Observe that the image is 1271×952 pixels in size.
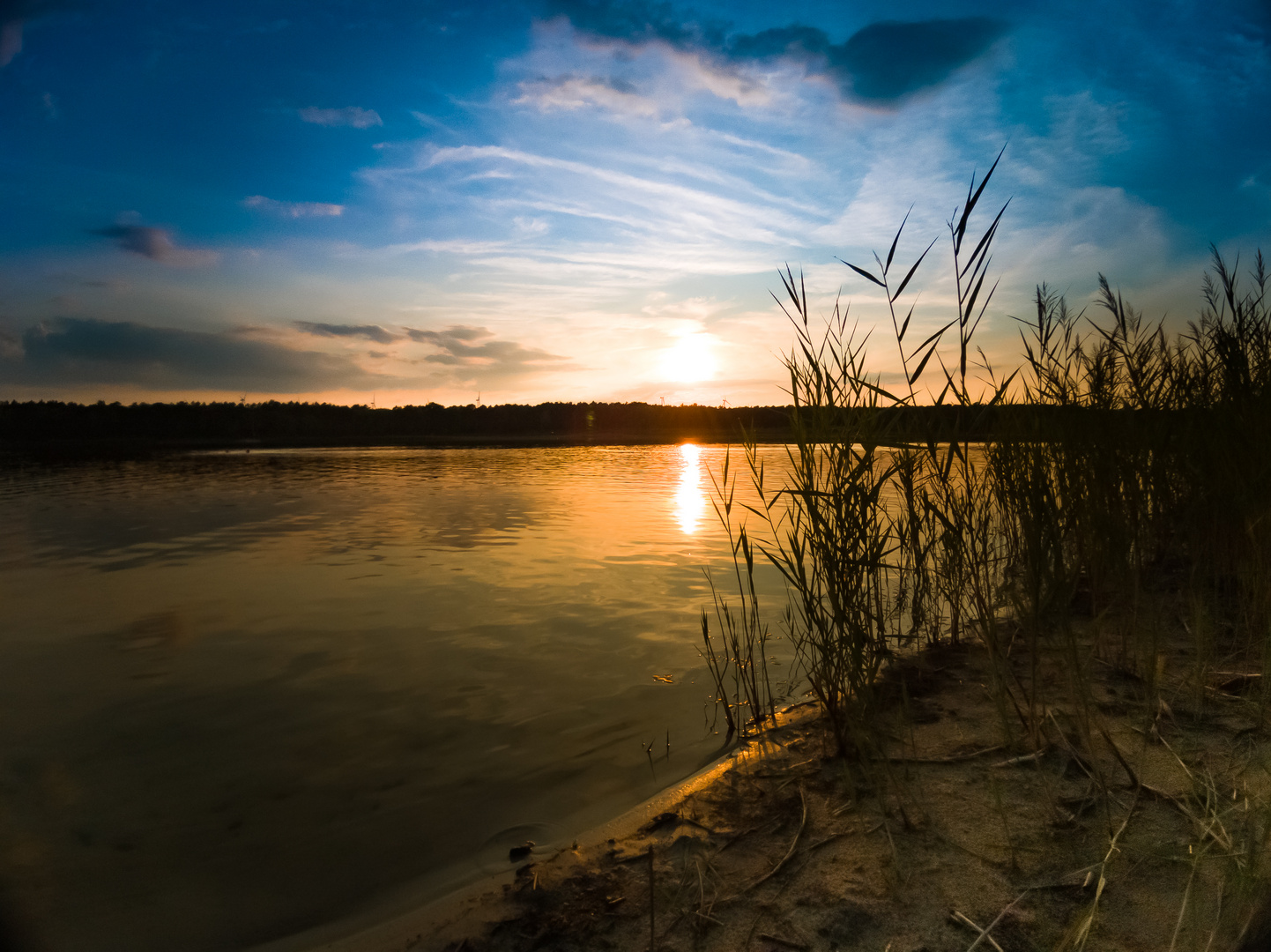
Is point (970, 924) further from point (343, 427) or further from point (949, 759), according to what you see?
point (343, 427)

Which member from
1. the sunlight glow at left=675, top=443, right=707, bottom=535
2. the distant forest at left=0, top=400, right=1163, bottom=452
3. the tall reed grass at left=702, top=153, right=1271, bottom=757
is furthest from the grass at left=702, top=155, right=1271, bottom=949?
the distant forest at left=0, top=400, right=1163, bottom=452

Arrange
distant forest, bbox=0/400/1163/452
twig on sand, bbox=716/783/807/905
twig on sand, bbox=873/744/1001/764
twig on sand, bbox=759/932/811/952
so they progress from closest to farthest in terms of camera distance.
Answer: twig on sand, bbox=759/932/811/952 < twig on sand, bbox=716/783/807/905 < twig on sand, bbox=873/744/1001/764 < distant forest, bbox=0/400/1163/452

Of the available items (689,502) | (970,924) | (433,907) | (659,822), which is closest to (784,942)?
(970,924)

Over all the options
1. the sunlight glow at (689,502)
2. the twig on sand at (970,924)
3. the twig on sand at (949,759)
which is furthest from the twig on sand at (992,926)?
the sunlight glow at (689,502)

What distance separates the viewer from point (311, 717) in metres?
3.44

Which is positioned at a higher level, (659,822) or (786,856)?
(786,856)

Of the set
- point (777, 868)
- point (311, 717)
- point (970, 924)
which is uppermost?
point (970, 924)

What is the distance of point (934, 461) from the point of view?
2826 mm

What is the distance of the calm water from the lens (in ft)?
7.29

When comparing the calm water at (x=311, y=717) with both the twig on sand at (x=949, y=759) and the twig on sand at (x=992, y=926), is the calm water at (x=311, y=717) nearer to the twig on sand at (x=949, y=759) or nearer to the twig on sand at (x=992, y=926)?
the twig on sand at (x=949, y=759)

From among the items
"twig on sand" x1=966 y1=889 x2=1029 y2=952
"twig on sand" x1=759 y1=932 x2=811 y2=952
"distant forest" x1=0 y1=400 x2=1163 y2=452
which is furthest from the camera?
"distant forest" x1=0 y1=400 x2=1163 y2=452

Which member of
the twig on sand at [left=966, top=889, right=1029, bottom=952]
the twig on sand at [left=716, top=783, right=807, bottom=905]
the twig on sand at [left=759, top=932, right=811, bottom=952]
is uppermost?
the twig on sand at [left=966, top=889, right=1029, bottom=952]

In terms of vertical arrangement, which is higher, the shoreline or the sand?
the sand

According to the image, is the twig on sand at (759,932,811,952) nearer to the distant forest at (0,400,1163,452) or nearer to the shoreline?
the shoreline
